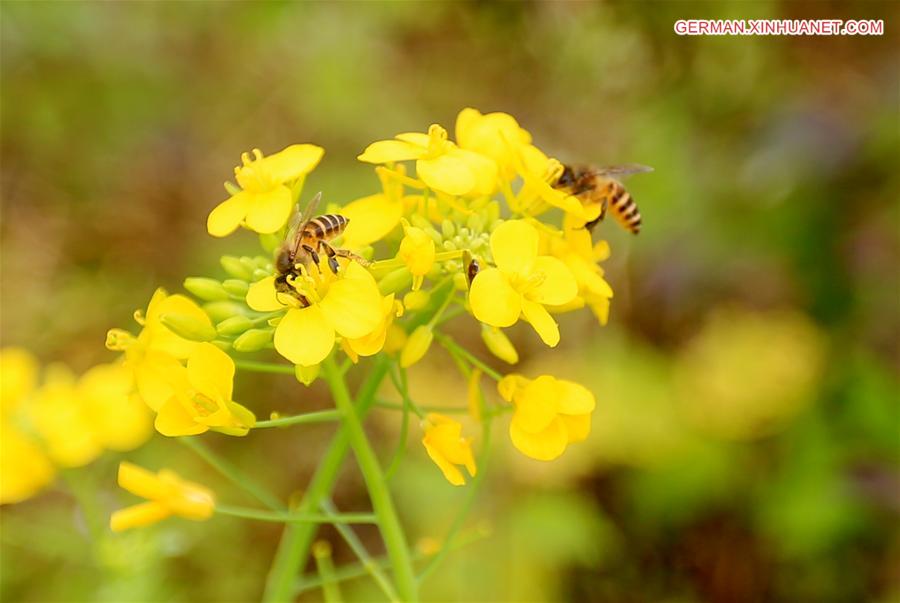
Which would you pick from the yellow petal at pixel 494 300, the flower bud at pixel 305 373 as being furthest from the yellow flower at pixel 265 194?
the yellow petal at pixel 494 300

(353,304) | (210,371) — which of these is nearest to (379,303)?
(353,304)

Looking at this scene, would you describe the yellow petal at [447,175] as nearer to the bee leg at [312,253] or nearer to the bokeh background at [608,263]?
the bee leg at [312,253]

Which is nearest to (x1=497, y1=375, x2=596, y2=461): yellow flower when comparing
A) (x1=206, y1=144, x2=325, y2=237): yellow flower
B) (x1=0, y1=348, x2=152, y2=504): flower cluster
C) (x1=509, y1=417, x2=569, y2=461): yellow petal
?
(x1=509, y1=417, x2=569, y2=461): yellow petal

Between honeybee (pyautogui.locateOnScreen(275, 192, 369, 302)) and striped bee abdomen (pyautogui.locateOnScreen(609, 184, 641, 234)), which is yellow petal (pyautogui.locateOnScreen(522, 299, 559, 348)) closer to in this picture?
honeybee (pyautogui.locateOnScreen(275, 192, 369, 302))

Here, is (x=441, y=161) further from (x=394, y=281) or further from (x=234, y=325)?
(x=234, y=325)

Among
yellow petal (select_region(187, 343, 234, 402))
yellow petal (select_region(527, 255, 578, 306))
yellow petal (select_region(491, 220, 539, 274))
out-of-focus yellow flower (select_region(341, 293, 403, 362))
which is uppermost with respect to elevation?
yellow petal (select_region(491, 220, 539, 274))

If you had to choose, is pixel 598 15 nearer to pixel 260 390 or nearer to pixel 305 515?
pixel 260 390
